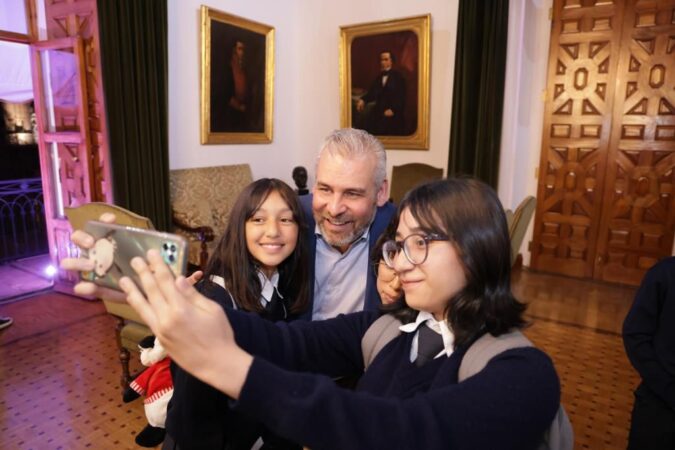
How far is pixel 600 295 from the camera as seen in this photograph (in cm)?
529

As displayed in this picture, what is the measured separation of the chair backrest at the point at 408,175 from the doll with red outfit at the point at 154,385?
4.76 metres

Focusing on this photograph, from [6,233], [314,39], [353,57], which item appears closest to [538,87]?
[353,57]

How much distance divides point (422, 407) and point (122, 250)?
57cm

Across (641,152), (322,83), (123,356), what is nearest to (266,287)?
(123,356)

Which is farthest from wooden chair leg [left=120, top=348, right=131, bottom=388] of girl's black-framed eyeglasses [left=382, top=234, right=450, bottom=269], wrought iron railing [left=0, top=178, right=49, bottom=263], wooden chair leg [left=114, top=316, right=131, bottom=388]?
wrought iron railing [left=0, top=178, right=49, bottom=263]

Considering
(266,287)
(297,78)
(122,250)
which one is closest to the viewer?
(122,250)

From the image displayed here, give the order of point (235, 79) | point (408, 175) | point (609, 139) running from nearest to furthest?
1. point (609, 139)
2. point (235, 79)
3. point (408, 175)

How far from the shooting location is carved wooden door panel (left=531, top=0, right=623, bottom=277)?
17.5 feet

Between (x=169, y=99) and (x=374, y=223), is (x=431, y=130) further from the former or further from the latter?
(x=374, y=223)

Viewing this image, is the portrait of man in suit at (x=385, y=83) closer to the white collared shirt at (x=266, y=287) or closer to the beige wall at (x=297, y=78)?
the beige wall at (x=297, y=78)

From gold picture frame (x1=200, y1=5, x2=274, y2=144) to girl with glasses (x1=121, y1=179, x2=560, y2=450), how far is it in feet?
17.0

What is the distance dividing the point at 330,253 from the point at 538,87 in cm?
484

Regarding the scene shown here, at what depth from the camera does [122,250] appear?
83 centimetres

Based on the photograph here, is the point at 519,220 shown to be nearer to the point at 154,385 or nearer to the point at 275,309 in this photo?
the point at 275,309
